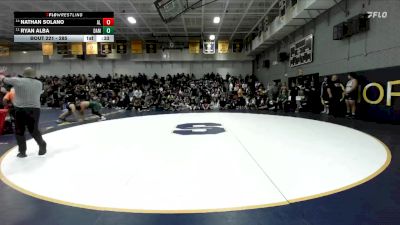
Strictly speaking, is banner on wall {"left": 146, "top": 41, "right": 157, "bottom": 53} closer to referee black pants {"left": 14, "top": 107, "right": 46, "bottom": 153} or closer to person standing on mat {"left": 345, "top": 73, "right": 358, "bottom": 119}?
person standing on mat {"left": 345, "top": 73, "right": 358, "bottom": 119}

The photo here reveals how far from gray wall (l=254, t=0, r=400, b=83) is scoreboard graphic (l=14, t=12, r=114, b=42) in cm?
885

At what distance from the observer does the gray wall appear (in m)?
7.83

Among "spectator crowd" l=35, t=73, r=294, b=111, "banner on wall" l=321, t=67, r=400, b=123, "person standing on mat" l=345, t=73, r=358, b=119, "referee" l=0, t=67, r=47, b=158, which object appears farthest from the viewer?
Result: "spectator crowd" l=35, t=73, r=294, b=111

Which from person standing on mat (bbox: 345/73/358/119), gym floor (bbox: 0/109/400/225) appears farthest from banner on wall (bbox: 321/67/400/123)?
gym floor (bbox: 0/109/400/225)

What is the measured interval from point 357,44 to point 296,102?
4.39 m

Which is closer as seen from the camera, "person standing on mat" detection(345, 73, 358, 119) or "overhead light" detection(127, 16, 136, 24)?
"person standing on mat" detection(345, 73, 358, 119)

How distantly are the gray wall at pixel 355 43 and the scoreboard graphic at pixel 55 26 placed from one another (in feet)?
29.0

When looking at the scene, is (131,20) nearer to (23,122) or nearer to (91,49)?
(91,49)

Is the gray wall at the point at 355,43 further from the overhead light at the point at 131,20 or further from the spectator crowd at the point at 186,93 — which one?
the overhead light at the point at 131,20

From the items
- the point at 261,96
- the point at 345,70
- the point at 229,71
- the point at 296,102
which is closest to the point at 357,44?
the point at 345,70

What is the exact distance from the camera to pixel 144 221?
2.17m

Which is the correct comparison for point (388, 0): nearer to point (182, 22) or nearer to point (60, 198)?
point (60, 198)

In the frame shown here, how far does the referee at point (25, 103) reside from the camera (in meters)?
4.11

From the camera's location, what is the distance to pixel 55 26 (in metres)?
9.18
